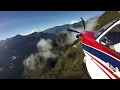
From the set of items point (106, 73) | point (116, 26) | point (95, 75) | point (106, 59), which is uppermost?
point (116, 26)

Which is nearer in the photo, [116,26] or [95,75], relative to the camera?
[116,26]
